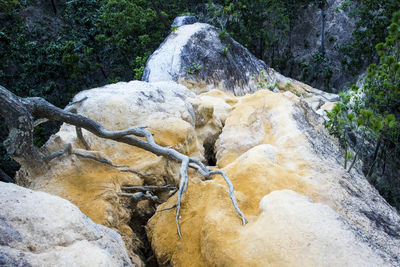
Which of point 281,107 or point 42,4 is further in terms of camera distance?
point 42,4

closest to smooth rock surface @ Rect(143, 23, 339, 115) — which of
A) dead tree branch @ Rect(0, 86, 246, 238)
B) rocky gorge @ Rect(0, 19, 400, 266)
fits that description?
rocky gorge @ Rect(0, 19, 400, 266)

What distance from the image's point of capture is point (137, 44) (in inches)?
677

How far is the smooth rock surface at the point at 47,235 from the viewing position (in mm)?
2381

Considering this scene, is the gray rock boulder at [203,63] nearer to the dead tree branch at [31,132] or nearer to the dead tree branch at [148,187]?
the dead tree branch at [31,132]

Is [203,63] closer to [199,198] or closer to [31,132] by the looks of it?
[199,198]

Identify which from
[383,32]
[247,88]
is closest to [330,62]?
[383,32]

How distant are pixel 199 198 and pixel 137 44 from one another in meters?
14.6

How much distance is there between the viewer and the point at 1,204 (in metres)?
2.63

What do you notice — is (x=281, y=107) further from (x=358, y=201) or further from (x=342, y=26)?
(x=342, y=26)

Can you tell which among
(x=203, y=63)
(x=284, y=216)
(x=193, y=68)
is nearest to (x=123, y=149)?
(x=284, y=216)

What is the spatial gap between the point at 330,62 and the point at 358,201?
2211 centimetres

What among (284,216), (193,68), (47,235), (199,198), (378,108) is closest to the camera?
(47,235)

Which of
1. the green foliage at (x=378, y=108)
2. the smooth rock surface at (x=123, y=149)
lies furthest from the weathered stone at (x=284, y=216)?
the green foliage at (x=378, y=108)

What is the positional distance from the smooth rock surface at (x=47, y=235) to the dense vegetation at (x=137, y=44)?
27.1 ft
